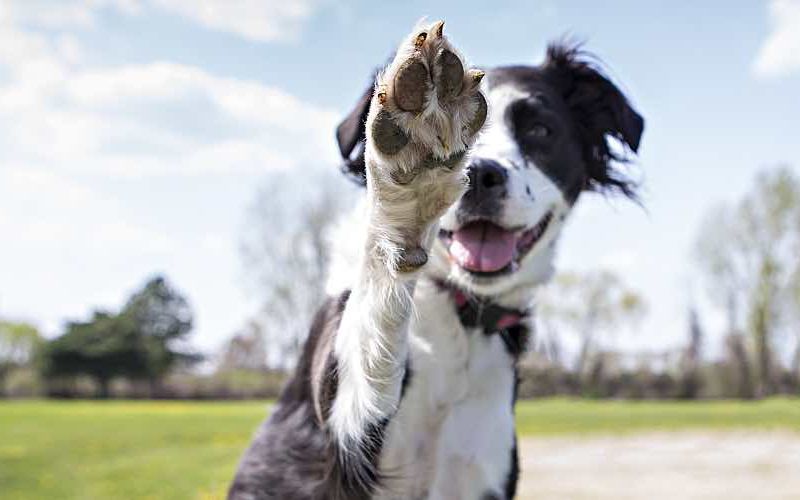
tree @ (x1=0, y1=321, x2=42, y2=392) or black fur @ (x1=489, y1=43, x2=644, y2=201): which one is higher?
black fur @ (x1=489, y1=43, x2=644, y2=201)

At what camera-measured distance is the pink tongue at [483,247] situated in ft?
10.2

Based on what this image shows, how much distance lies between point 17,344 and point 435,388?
2419 inches

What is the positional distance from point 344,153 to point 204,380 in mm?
45702

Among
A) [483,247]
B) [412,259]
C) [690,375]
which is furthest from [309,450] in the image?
[690,375]

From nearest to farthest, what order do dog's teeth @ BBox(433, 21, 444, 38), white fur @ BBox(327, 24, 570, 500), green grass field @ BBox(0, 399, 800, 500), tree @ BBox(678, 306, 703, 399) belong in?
1. dog's teeth @ BBox(433, 21, 444, 38)
2. white fur @ BBox(327, 24, 570, 500)
3. green grass field @ BBox(0, 399, 800, 500)
4. tree @ BBox(678, 306, 703, 399)

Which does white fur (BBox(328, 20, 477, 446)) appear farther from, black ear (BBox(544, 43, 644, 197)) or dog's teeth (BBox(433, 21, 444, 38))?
Result: black ear (BBox(544, 43, 644, 197))

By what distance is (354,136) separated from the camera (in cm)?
317

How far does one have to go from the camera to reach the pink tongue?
123 inches

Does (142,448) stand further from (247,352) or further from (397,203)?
(247,352)

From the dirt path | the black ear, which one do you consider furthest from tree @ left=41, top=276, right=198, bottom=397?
the black ear

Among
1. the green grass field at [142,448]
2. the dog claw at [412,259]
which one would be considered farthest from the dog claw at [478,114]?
the green grass field at [142,448]

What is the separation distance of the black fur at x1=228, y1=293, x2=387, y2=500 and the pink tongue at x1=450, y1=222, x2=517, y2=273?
0.53m

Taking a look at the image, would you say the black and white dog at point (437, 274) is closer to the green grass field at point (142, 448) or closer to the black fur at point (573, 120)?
the black fur at point (573, 120)

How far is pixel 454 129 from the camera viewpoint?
1818 millimetres
